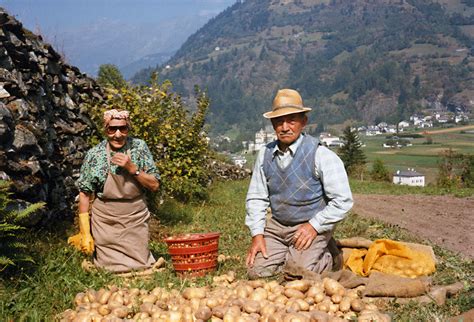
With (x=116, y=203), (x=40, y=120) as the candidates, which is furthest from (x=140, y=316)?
(x=40, y=120)

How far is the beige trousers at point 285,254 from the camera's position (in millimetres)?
5230

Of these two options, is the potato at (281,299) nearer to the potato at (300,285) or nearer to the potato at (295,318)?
the potato at (300,285)

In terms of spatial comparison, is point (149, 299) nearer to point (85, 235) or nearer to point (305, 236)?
point (305, 236)

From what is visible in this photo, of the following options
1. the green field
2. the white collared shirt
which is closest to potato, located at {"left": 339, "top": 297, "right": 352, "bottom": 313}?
the white collared shirt

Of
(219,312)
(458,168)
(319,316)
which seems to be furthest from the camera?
(458,168)

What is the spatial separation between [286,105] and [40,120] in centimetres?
391

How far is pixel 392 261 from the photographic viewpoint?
5.55 meters

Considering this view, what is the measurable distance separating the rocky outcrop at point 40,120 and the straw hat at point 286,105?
3.03 m

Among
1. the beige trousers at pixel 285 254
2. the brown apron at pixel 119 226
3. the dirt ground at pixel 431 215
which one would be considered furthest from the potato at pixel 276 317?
the dirt ground at pixel 431 215

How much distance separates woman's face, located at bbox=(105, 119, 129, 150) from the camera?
5895 mm

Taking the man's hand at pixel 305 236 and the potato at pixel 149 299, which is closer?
the potato at pixel 149 299

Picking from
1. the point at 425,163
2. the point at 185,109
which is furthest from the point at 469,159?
the point at 425,163

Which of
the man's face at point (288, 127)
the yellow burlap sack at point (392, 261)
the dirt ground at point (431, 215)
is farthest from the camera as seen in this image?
the dirt ground at point (431, 215)

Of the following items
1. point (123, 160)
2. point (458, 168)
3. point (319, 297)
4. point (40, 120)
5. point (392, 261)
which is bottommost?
point (458, 168)
